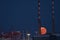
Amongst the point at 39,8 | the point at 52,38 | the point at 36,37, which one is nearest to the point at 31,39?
the point at 36,37

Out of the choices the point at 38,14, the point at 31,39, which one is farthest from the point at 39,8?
the point at 31,39

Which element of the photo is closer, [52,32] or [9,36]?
[9,36]

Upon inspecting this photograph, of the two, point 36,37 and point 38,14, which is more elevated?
point 38,14

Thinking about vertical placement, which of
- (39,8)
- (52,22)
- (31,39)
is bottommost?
(31,39)

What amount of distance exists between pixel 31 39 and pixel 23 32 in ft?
1.51

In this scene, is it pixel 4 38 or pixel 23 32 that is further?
pixel 23 32

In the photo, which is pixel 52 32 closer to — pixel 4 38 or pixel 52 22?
pixel 52 22

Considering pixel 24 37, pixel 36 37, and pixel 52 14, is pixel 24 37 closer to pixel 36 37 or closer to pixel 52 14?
pixel 36 37

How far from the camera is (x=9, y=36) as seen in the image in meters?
6.83

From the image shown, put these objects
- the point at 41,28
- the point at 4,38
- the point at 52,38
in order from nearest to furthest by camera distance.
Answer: the point at 4,38
the point at 52,38
the point at 41,28

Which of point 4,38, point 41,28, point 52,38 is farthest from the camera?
point 41,28

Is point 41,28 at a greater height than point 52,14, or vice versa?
point 52,14

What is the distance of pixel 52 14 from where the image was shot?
8.13 meters

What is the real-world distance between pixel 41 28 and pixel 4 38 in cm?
196
